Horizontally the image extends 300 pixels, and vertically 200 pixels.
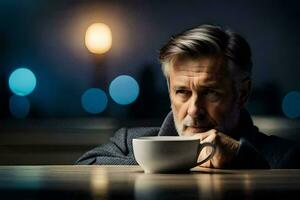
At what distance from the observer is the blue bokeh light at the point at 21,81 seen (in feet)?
9.91

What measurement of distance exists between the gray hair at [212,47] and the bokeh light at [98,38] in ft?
4.31

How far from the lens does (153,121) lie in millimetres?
2652

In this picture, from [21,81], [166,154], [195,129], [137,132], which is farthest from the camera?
[21,81]

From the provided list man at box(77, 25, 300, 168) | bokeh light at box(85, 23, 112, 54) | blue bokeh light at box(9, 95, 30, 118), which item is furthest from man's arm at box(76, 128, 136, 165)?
bokeh light at box(85, 23, 112, 54)

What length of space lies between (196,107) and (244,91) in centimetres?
25

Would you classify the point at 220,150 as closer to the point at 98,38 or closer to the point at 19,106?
the point at 19,106

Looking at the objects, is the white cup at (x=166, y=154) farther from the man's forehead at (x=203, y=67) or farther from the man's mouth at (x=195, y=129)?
the man's forehead at (x=203, y=67)

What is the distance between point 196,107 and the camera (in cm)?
178

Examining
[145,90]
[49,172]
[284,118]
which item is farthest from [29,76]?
[49,172]

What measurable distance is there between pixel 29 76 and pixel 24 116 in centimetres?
37

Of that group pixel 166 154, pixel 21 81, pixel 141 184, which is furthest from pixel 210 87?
pixel 21 81

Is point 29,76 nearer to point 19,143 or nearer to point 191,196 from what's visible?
point 19,143

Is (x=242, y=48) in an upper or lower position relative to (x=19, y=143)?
upper

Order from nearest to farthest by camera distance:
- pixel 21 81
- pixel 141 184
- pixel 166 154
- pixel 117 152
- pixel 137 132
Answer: pixel 141 184
pixel 166 154
pixel 117 152
pixel 137 132
pixel 21 81
